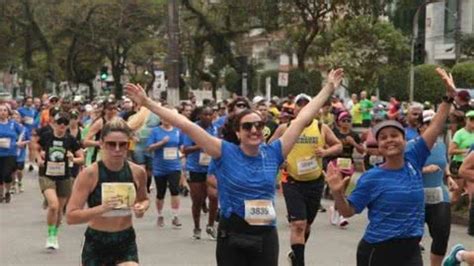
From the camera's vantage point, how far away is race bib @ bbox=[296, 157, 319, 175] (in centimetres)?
984

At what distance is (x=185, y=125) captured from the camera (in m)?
6.46

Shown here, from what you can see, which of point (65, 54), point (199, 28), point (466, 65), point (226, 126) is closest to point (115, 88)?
point (65, 54)

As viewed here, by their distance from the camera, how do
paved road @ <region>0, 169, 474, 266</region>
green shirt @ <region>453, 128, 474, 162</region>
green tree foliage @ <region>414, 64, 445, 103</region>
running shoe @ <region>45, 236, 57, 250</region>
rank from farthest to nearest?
green tree foliage @ <region>414, 64, 445, 103</region>
green shirt @ <region>453, 128, 474, 162</region>
running shoe @ <region>45, 236, 57, 250</region>
paved road @ <region>0, 169, 474, 266</region>

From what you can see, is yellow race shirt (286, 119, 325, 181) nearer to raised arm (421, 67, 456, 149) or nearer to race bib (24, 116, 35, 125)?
raised arm (421, 67, 456, 149)

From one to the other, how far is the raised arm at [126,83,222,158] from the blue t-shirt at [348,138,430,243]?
101 cm

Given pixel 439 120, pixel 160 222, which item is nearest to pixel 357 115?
pixel 160 222

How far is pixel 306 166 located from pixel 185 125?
11.9ft

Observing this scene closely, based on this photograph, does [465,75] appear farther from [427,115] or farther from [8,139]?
[427,115]

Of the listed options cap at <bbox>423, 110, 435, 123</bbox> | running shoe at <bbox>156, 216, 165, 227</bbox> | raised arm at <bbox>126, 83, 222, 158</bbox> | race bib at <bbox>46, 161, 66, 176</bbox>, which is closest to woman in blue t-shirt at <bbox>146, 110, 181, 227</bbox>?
running shoe at <bbox>156, 216, 165, 227</bbox>

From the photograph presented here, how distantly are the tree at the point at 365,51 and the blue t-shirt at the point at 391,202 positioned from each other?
112 ft

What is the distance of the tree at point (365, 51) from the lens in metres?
41.0

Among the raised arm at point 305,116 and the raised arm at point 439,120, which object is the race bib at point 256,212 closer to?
the raised arm at point 305,116

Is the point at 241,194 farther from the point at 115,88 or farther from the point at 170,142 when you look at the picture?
the point at 115,88

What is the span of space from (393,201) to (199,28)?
35.9 meters
